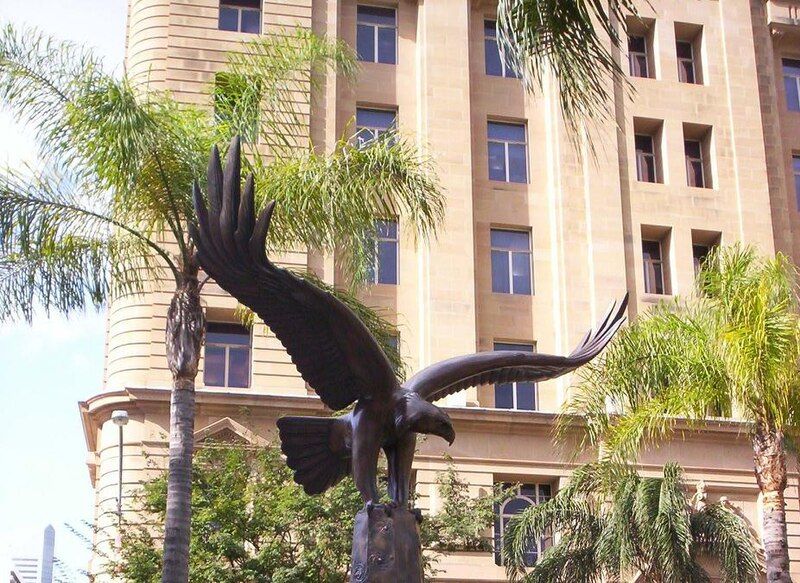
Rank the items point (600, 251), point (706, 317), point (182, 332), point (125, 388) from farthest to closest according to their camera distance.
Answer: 1. point (600, 251)
2. point (125, 388)
3. point (706, 317)
4. point (182, 332)

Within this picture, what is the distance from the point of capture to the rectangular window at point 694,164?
40094mm

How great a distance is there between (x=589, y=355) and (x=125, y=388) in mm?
23106

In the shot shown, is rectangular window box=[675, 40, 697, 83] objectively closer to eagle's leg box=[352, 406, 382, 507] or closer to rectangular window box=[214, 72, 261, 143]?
rectangular window box=[214, 72, 261, 143]

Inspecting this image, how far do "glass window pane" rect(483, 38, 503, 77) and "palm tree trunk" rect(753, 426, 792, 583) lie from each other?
1922 centimetres

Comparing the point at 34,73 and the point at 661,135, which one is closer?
the point at 34,73

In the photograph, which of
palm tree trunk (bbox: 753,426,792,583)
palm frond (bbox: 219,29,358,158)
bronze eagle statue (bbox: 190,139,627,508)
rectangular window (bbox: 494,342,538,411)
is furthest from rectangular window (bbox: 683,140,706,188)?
bronze eagle statue (bbox: 190,139,627,508)

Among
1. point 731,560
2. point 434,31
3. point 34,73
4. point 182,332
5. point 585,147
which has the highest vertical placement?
point 434,31

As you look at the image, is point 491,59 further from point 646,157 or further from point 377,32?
point 646,157

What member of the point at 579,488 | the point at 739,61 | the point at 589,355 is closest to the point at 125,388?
the point at 579,488

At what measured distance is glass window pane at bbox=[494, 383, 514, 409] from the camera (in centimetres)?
3591

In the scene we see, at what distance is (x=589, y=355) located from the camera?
11.7 metres

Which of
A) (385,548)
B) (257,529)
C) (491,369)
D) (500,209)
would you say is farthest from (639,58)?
(385,548)

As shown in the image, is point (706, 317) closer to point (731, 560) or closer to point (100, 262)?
point (731, 560)

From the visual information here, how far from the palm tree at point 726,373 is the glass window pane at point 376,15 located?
17.1 metres
